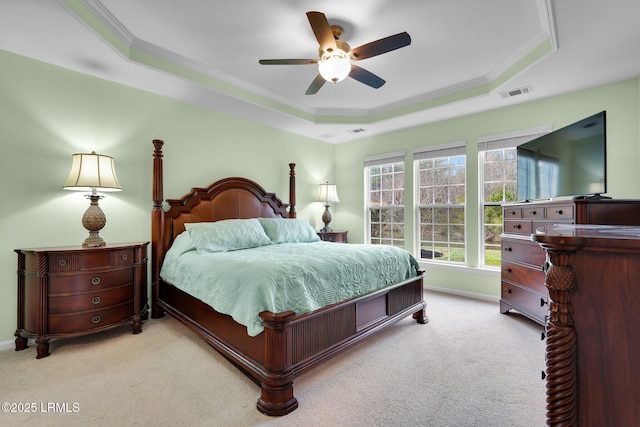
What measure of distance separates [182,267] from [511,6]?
3.49 m

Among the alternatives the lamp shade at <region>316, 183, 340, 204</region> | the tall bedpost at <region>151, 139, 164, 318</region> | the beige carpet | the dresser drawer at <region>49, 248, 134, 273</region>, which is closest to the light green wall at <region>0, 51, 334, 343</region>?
the tall bedpost at <region>151, 139, 164, 318</region>

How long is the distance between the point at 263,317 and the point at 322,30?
199 cm

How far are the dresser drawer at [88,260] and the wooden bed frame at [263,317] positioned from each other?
1.72 ft

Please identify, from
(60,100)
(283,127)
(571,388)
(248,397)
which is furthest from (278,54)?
(571,388)

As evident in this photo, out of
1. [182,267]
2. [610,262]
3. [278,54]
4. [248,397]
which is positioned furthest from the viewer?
[278,54]

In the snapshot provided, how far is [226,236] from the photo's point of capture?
10.1 feet

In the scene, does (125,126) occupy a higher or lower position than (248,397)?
higher

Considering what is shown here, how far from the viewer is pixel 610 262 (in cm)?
85

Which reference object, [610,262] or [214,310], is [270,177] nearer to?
[214,310]

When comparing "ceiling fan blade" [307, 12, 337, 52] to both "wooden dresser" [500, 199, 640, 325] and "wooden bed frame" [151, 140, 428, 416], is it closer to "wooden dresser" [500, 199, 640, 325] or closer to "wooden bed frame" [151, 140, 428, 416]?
"wooden bed frame" [151, 140, 428, 416]

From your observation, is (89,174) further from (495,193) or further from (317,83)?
(495,193)

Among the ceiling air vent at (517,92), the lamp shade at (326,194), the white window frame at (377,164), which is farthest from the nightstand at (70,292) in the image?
the ceiling air vent at (517,92)

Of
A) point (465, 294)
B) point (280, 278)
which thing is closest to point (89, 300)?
point (280, 278)

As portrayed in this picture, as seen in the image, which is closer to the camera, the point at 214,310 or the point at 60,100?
the point at 214,310
